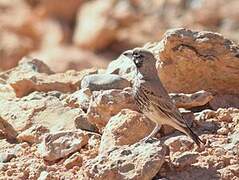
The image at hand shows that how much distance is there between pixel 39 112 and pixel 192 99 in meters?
1.62

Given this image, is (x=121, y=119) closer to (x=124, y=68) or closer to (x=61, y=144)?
(x=61, y=144)

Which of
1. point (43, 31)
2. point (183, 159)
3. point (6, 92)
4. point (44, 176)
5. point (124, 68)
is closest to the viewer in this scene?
point (183, 159)

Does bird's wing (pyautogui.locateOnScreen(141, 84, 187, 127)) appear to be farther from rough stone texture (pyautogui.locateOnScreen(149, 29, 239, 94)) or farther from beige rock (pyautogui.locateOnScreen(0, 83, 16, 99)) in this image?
beige rock (pyautogui.locateOnScreen(0, 83, 16, 99))

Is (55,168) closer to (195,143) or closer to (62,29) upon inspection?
(195,143)

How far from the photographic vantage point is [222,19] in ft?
73.7

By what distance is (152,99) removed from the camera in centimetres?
738

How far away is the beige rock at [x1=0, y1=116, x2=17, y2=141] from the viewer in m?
8.27

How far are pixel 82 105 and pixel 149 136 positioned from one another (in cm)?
125

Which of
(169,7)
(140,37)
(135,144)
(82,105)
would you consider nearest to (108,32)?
(140,37)

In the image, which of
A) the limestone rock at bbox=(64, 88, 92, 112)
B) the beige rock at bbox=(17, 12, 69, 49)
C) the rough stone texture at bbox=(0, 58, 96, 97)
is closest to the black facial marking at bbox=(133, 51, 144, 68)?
the limestone rock at bbox=(64, 88, 92, 112)

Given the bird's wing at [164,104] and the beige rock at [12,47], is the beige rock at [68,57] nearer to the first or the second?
the beige rock at [12,47]

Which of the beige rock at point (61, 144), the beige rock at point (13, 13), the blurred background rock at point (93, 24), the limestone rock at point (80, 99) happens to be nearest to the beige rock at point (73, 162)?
the beige rock at point (61, 144)

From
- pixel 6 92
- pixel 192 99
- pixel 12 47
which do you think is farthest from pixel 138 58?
pixel 12 47

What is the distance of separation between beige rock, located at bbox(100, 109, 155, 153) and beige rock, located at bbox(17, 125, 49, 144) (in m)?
0.77
